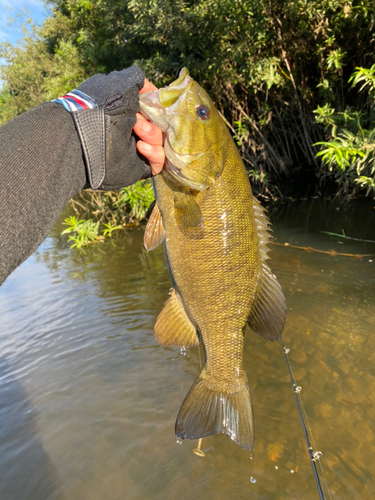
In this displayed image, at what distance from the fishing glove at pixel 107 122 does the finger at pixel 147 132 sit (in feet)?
0.16

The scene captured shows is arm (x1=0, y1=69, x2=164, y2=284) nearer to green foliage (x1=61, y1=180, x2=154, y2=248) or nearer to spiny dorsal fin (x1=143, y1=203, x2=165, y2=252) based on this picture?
spiny dorsal fin (x1=143, y1=203, x2=165, y2=252)

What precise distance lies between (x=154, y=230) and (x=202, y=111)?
0.66 metres

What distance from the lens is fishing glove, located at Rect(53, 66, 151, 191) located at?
55.7 inches

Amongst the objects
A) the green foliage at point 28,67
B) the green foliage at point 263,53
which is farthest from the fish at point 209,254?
the green foliage at point 28,67

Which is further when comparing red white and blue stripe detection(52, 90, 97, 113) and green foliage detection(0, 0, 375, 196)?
green foliage detection(0, 0, 375, 196)

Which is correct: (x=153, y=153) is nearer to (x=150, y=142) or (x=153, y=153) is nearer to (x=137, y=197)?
(x=150, y=142)

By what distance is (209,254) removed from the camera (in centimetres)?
176

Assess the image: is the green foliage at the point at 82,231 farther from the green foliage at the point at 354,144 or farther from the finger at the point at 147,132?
the finger at the point at 147,132

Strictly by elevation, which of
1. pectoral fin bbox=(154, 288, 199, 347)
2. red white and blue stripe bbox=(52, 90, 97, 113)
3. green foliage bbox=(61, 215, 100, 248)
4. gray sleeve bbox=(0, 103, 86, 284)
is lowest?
green foliage bbox=(61, 215, 100, 248)

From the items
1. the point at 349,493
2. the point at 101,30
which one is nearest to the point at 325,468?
the point at 349,493

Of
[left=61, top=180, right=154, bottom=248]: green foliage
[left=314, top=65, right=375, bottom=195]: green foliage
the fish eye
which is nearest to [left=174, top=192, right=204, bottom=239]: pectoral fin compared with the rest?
the fish eye

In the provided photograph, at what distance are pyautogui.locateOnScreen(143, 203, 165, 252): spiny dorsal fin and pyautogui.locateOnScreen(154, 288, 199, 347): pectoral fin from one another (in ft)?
0.95

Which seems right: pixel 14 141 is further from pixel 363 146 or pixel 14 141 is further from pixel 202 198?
pixel 363 146

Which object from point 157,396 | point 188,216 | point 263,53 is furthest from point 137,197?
point 188,216
